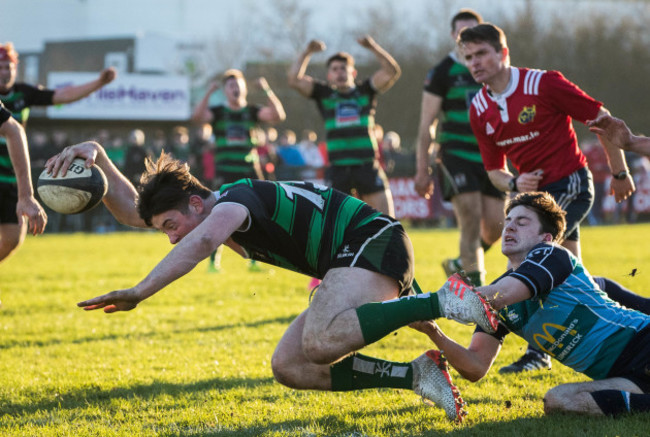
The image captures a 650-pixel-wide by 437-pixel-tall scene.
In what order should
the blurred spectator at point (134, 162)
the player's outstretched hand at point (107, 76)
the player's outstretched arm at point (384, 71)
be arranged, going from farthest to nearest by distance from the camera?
the blurred spectator at point (134, 162), the player's outstretched arm at point (384, 71), the player's outstretched hand at point (107, 76)

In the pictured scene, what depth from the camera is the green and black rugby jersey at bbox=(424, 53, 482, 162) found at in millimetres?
7609

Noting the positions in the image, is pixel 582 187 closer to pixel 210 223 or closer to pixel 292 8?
pixel 210 223

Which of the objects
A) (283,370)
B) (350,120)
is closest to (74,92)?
(350,120)

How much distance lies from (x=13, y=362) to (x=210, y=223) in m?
3.14

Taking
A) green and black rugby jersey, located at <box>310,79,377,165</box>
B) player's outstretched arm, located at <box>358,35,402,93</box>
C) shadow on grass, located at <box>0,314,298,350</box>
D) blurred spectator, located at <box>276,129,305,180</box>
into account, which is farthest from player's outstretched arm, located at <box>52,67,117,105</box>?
blurred spectator, located at <box>276,129,305,180</box>

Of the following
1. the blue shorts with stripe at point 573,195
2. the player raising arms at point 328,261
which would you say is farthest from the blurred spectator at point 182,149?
the player raising arms at point 328,261

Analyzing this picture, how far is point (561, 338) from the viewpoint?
4.36 metres

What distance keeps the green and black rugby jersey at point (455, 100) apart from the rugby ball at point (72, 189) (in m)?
3.98

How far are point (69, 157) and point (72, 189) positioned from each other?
180 mm

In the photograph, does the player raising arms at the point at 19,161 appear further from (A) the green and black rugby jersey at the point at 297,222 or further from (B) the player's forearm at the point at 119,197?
(A) the green and black rugby jersey at the point at 297,222

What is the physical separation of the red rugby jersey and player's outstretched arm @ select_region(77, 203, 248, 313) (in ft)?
8.37

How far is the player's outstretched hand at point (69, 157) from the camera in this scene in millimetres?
4387

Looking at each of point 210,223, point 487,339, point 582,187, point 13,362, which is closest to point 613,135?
point 582,187

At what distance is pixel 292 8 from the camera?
44031 mm
